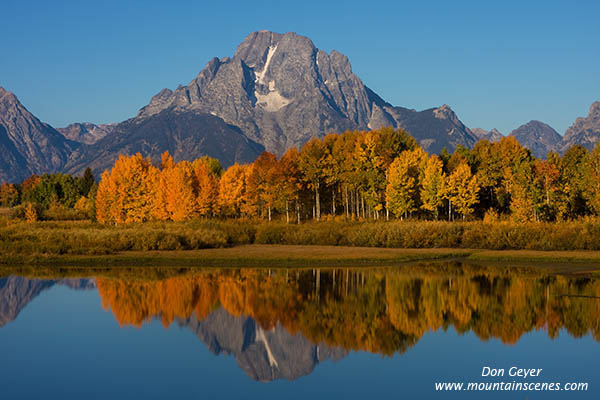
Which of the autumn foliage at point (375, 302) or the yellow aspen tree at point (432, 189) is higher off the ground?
the yellow aspen tree at point (432, 189)

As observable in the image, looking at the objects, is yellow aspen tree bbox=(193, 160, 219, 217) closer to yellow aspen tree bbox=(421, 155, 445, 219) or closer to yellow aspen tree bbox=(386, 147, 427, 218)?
yellow aspen tree bbox=(386, 147, 427, 218)

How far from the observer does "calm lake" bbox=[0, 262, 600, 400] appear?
20609 mm

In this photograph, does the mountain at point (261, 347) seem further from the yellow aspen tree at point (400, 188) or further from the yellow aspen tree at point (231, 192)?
the yellow aspen tree at point (231, 192)

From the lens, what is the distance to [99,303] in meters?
34.2

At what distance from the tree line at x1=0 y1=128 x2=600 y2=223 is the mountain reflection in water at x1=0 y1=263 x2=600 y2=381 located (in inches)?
1500

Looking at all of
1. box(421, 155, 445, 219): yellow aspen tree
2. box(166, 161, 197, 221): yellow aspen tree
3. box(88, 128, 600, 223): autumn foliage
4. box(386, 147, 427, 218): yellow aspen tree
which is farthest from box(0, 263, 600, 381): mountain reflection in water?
box(166, 161, 197, 221): yellow aspen tree

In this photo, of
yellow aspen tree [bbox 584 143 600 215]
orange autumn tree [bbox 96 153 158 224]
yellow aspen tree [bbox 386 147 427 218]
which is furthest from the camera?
orange autumn tree [bbox 96 153 158 224]

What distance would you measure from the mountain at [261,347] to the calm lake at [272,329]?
80mm

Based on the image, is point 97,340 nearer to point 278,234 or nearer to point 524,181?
point 278,234

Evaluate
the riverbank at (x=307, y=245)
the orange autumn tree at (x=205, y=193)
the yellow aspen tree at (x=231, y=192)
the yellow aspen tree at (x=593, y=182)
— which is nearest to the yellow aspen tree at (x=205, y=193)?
the orange autumn tree at (x=205, y=193)

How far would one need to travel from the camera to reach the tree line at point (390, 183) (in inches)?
3201

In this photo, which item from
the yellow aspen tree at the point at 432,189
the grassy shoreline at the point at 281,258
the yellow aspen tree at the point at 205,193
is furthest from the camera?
the yellow aspen tree at the point at 205,193

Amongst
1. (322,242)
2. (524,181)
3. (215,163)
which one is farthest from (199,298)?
(215,163)

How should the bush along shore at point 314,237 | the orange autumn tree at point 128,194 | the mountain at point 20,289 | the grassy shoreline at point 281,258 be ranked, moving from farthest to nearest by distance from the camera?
the orange autumn tree at point 128,194 < the bush along shore at point 314,237 < the grassy shoreline at point 281,258 < the mountain at point 20,289
